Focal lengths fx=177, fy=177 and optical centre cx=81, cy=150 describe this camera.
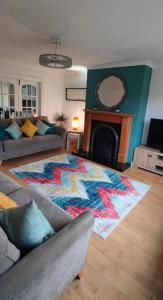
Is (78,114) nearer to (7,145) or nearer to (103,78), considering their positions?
(103,78)

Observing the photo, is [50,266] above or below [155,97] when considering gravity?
below

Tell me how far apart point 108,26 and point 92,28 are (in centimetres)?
20

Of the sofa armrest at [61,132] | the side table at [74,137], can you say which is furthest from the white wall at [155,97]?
the sofa armrest at [61,132]

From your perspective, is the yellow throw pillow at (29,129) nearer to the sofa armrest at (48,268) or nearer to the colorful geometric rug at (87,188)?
the colorful geometric rug at (87,188)

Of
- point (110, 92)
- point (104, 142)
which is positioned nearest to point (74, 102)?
point (110, 92)

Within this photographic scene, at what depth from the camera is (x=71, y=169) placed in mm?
3592

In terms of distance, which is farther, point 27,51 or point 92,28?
point 27,51

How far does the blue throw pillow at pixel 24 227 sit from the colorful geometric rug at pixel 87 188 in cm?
110

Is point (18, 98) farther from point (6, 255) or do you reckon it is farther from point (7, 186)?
point (6, 255)

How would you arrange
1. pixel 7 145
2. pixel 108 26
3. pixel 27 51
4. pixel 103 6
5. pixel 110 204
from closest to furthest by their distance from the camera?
pixel 103 6 → pixel 108 26 → pixel 110 204 → pixel 27 51 → pixel 7 145

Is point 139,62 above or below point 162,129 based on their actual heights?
above

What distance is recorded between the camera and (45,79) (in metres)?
5.41

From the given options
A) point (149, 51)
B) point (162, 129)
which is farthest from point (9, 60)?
point (162, 129)

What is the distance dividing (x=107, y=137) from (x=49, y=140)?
1.42 metres
